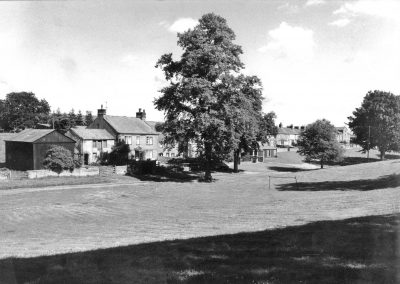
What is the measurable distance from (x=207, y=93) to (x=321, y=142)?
36635 millimetres

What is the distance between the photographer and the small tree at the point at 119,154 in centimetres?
6388

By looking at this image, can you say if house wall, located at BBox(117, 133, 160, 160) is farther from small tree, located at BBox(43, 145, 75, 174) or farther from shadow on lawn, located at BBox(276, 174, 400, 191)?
shadow on lawn, located at BBox(276, 174, 400, 191)

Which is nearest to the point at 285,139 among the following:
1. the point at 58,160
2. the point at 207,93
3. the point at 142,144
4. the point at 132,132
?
the point at 142,144

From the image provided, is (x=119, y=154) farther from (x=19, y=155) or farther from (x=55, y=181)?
(x=55, y=181)

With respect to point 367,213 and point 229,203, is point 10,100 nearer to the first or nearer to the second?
point 229,203

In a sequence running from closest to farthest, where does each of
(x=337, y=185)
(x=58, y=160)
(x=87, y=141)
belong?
(x=337, y=185) < (x=58, y=160) < (x=87, y=141)

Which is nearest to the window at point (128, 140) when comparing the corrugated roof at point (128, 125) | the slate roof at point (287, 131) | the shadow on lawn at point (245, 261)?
the corrugated roof at point (128, 125)

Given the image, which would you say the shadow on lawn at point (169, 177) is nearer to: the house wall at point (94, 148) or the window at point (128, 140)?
the house wall at point (94, 148)

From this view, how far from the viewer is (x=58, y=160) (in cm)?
4906

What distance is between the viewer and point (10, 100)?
118062 millimetres

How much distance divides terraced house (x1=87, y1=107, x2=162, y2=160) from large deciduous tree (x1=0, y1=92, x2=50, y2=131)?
182ft

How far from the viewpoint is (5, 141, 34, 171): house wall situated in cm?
5172

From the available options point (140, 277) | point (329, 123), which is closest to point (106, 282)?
point (140, 277)

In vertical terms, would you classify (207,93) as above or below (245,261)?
above
